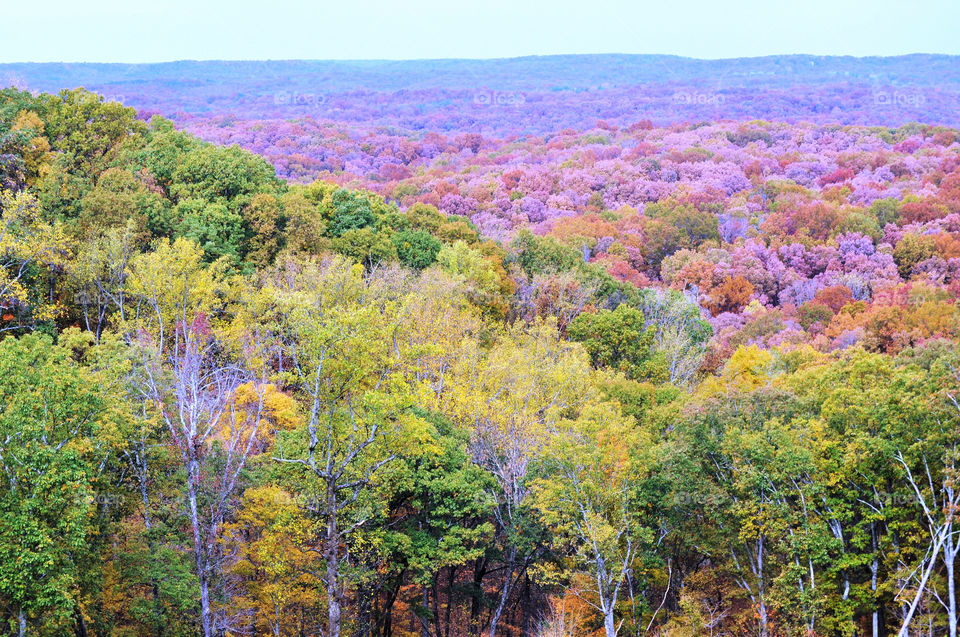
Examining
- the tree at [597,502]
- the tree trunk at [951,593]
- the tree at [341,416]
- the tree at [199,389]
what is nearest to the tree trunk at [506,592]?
the tree at [597,502]

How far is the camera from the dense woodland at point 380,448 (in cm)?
2122

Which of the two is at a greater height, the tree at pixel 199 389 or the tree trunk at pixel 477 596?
the tree at pixel 199 389

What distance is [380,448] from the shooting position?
72.7ft

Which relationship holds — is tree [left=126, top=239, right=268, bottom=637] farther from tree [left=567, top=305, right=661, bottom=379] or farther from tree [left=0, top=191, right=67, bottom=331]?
tree [left=567, top=305, right=661, bottom=379]

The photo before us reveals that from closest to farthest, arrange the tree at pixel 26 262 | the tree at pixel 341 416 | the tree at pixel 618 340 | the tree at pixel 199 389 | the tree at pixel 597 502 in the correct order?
1. the tree at pixel 341 416
2. the tree at pixel 199 389
3. the tree at pixel 597 502
4. the tree at pixel 26 262
5. the tree at pixel 618 340

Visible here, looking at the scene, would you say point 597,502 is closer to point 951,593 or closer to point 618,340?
point 951,593

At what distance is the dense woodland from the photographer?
2122 centimetres

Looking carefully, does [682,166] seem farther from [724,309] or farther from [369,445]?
[369,445]

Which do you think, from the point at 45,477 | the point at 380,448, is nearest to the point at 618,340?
the point at 380,448

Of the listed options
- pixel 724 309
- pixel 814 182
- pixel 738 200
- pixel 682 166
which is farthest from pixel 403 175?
pixel 724 309

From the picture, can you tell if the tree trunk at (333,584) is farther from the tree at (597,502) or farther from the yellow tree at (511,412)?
the tree at (597,502)

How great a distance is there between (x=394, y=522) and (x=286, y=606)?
4.77m

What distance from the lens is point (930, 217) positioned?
108m

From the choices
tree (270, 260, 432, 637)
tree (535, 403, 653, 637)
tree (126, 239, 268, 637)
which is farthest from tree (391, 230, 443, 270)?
tree (270, 260, 432, 637)
